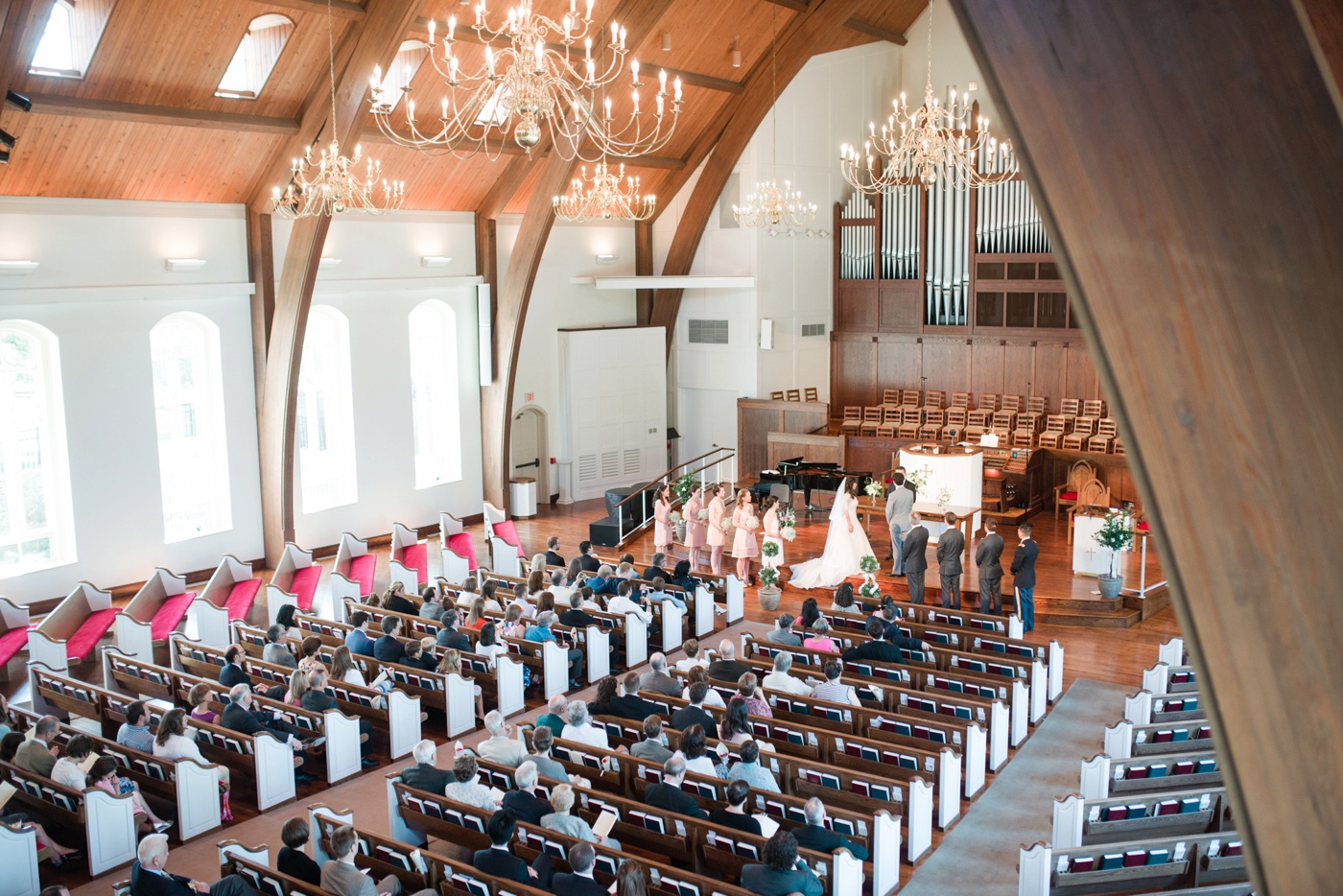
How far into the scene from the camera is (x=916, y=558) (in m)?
12.9

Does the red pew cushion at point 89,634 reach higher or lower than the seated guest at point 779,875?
lower

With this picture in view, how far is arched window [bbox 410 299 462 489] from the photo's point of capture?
62.1ft

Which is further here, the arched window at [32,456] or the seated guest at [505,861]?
the arched window at [32,456]

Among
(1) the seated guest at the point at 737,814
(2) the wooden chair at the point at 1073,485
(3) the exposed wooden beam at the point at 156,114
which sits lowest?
(1) the seated guest at the point at 737,814

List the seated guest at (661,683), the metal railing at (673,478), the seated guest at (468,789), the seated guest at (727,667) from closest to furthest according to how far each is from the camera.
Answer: the seated guest at (468,789) → the seated guest at (661,683) → the seated guest at (727,667) → the metal railing at (673,478)

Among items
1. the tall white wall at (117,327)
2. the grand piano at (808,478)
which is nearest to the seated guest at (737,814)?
the tall white wall at (117,327)

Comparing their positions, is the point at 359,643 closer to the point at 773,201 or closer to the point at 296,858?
the point at 296,858

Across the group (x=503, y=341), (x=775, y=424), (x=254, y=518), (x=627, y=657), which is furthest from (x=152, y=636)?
(x=775, y=424)

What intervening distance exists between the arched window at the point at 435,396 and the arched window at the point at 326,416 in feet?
4.57

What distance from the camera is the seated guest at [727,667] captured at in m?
9.91

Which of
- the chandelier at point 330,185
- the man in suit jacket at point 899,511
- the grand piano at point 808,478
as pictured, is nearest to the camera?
the chandelier at point 330,185

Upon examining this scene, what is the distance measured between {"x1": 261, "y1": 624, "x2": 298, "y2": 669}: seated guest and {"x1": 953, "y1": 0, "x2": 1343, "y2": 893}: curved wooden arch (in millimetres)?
9916

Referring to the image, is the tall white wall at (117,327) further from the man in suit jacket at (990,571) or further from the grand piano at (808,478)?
the man in suit jacket at (990,571)

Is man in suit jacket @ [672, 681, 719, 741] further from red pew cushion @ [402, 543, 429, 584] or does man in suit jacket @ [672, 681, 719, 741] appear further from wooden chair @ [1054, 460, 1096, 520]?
wooden chair @ [1054, 460, 1096, 520]
